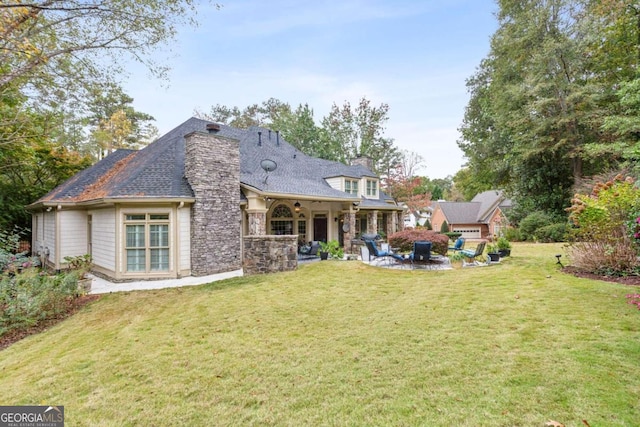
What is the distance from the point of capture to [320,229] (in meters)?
15.9

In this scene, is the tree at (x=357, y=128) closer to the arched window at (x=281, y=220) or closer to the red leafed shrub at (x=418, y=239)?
the arched window at (x=281, y=220)

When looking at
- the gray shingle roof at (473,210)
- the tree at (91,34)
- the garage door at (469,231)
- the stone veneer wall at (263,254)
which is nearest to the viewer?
the tree at (91,34)

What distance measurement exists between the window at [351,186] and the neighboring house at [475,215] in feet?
70.5

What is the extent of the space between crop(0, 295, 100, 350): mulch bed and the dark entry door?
981 cm

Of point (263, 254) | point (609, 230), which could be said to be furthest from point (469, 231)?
point (263, 254)

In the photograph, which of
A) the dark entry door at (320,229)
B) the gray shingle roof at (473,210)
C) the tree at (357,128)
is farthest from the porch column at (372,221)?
the gray shingle roof at (473,210)

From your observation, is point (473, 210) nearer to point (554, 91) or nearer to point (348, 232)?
point (554, 91)

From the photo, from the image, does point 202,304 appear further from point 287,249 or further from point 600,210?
point 600,210

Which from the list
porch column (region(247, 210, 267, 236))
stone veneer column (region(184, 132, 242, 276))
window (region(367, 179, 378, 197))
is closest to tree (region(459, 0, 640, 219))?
window (region(367, 179, 378, 197))

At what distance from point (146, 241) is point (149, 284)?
140cm

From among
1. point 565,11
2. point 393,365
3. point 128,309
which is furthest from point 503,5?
point 128,309

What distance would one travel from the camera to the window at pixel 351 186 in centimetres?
1718

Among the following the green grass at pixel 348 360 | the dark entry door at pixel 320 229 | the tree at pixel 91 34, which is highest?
the tree at pixel 91 34

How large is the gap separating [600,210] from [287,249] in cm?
875
